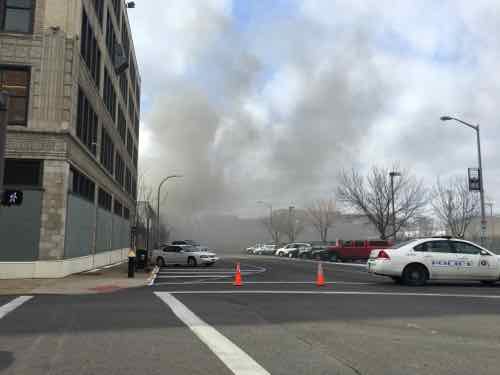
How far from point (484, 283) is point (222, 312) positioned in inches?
445

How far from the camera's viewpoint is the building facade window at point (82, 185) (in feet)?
68.9

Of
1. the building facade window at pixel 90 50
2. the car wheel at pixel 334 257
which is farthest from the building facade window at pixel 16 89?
the car wheel at pixel 334 257

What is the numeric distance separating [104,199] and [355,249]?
753 inches

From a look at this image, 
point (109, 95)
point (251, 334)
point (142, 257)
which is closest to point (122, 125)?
point (109, 95)

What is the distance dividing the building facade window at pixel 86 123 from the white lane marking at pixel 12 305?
34.8ft

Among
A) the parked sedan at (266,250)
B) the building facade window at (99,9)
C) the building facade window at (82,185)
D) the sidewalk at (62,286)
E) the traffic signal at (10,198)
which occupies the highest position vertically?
the building facade window at (99,9)

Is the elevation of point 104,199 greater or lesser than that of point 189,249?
greater

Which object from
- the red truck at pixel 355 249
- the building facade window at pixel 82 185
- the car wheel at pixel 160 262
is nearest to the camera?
the building facade window at pixel 82 185

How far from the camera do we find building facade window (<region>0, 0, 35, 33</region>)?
19.6 metres

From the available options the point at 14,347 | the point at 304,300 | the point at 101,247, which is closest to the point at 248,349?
the point at 14,347

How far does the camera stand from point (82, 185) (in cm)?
2300

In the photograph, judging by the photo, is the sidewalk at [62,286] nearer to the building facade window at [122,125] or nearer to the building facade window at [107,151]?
the building facade window at [107,151]

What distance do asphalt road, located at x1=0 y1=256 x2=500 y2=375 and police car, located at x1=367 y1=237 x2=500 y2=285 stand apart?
2.83 metres

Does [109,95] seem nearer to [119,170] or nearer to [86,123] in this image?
[86,123]
